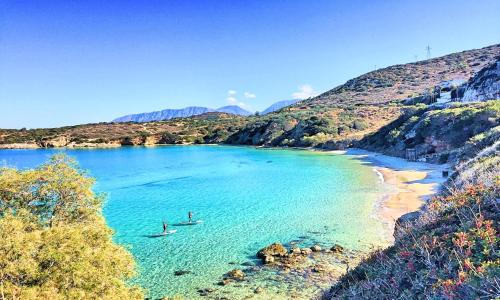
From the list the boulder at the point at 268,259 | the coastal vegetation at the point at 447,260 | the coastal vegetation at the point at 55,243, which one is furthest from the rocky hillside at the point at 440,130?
the coastal vegetation at the point at 55,243

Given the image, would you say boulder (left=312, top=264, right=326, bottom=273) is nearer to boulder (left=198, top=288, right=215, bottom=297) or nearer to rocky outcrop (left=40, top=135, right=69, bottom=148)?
boulder (left=198, top=288, right=215, bottom=297)

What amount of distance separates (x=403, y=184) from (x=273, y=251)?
2403 cm

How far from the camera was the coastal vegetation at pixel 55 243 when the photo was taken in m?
9.23

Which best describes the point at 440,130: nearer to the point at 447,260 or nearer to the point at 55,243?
the point at 447,260

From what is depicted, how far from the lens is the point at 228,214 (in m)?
32.1

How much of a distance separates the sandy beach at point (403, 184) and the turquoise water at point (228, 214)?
1290 mm

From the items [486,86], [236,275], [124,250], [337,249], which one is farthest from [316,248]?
[486,86]

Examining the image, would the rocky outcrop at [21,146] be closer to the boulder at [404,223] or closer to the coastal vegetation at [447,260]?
the boulder at [404,223]

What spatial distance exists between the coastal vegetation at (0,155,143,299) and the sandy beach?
618 inches

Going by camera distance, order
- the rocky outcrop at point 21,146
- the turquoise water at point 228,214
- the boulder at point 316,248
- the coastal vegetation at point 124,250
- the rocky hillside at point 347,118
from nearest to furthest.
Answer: the coastal vegetation at point 124,250
the turquoise water at point 228,214
the boulder at point 316,248
the rocky hillside at point 347,118
the rocky outcrop at point 21,146

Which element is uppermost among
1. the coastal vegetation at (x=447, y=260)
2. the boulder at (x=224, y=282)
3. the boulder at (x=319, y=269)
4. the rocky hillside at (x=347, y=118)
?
the rocky hillside at (x=347, y=118)

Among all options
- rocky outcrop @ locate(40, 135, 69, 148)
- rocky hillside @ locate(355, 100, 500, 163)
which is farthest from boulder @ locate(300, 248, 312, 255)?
rocky outcrop @ locate(40, 135, 69, 148)

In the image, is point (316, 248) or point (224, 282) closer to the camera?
point (224, 282)

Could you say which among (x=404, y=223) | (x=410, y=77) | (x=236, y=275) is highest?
(x=410, y=77)
